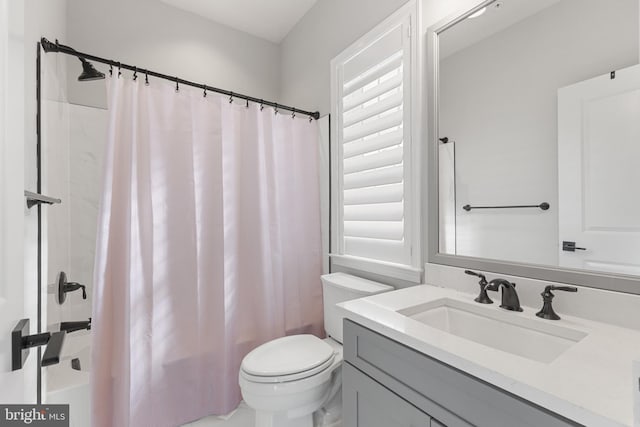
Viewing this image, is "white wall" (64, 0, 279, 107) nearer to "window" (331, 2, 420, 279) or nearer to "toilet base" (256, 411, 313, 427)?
"window" (331, 2, 420, 279)

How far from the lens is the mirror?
0.87 meters

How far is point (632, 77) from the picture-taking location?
0.84m

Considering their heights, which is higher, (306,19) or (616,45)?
(306,19)

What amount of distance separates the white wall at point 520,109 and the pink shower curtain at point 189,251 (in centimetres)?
109

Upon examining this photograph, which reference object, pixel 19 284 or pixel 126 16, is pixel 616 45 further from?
pixel 126 16

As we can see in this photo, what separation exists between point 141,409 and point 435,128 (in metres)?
2.00

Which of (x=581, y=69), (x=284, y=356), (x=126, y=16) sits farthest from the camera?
(x=126, y=16)

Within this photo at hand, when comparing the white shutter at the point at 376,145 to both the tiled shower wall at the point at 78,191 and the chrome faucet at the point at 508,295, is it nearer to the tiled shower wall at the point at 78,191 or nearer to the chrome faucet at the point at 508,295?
the chrome faucet at the point at 508,295

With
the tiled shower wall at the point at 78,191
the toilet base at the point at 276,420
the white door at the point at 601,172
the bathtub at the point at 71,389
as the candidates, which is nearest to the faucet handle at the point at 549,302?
the white door at the point at 601,172

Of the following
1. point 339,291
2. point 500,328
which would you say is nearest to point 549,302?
point 500,328

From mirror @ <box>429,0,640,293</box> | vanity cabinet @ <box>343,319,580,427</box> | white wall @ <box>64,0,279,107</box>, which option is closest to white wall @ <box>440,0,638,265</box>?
mirror @ <box>429,0,640,293</box>

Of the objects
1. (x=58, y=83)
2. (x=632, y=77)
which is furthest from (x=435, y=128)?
(x=58, y=83)

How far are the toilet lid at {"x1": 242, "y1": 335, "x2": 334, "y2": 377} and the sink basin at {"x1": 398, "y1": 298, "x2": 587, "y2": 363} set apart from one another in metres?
0.56

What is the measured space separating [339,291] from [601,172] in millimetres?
1218
